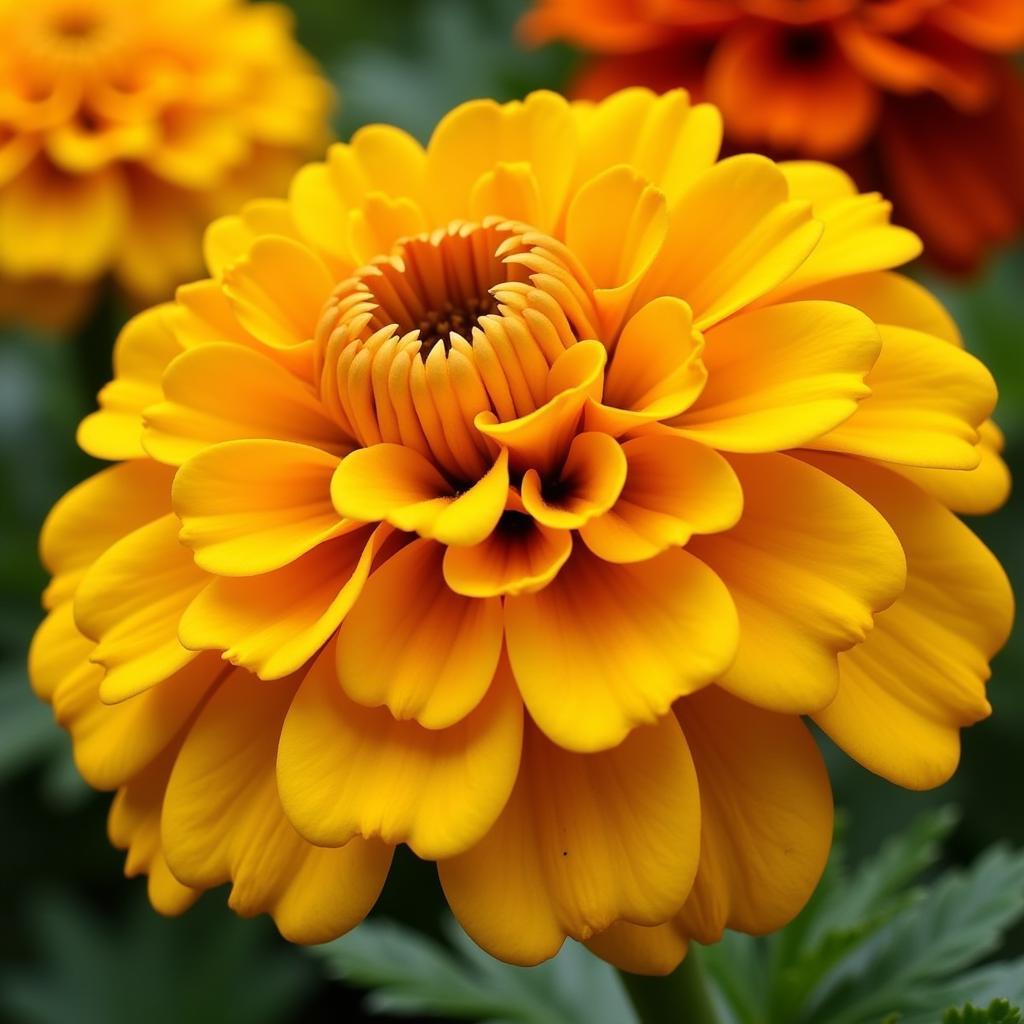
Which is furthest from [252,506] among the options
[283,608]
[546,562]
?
[546,562]

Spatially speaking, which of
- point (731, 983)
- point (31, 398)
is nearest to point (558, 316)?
point (731, 983)

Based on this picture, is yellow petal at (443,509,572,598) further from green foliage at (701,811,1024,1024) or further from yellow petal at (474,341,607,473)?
green foliage at (701,811,1024,1024)

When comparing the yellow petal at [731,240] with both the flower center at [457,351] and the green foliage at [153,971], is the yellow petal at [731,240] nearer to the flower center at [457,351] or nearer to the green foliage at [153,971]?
the flower center at [457,351]

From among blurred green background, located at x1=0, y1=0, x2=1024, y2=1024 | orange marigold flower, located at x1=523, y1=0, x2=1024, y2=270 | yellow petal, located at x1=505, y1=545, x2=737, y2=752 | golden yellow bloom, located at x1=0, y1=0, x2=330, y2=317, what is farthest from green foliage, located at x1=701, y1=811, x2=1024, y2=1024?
golden yellow bloom, located at x1=0, y1=0, x2=330, y2=317

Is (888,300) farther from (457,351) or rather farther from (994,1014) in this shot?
(994,1014)

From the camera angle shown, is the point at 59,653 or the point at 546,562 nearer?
the point at 546,562

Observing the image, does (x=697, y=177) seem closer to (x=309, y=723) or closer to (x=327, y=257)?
(x=327, y=257)
